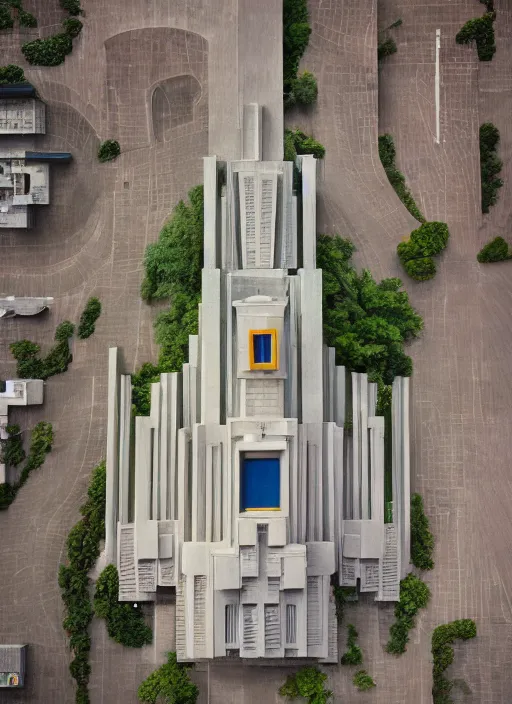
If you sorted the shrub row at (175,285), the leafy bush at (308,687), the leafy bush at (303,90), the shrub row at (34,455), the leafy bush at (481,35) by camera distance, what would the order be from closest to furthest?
1. the leafy bush at (308,687)
2. the shrub row at (175,285)
3. the shrub row at (34,455)
4. the leafy bush at (303,90)
5. the leafy bush at (481,35)

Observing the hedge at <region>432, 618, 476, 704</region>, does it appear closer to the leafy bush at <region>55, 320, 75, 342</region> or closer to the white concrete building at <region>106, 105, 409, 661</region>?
the white concrete building at <region>106, 105, 409, 661</region>

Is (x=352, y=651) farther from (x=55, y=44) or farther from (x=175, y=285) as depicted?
(x=55, y=44)

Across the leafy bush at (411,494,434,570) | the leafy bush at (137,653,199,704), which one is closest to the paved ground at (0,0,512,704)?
the leafy bush at (411,494,434,570)

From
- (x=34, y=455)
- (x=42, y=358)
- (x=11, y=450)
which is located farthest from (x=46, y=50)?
(x=34, y=455)

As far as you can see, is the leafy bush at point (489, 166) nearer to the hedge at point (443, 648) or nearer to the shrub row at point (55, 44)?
the hedge at point (443, 648)

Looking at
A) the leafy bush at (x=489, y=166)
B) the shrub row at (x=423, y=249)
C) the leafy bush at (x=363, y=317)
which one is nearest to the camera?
the leafy bush at (x=363, y=317)

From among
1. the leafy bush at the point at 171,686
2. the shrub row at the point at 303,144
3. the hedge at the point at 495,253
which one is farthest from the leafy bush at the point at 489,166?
the leafy bush at the point at 171,686
